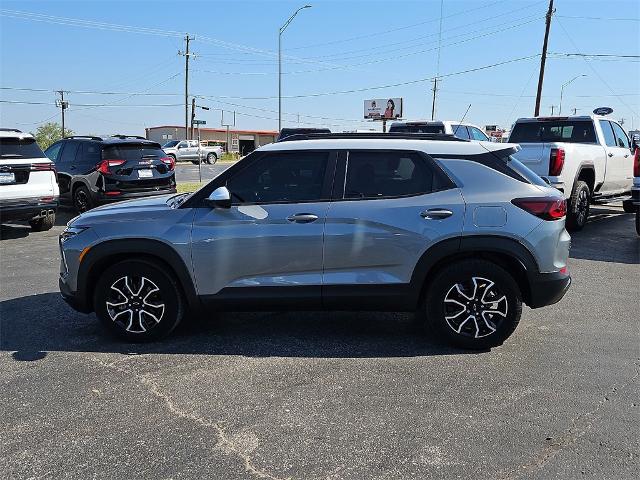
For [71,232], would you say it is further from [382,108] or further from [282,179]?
[382,108]

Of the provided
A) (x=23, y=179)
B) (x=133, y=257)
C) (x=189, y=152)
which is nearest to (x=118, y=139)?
Result: (x=23, y=179)

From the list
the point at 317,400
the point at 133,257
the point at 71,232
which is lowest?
the point at 317,400

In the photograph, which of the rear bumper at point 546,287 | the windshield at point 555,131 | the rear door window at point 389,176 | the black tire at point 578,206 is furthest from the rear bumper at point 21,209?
the black tire at point 578,206

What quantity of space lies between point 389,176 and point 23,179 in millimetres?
7398

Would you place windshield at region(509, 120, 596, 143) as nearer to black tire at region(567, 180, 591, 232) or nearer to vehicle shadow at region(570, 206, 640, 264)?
black tire at region(567, 180, 591, 232)

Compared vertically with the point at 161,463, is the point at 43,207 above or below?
above

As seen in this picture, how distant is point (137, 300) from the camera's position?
4707mm

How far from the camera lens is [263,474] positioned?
2936 mm

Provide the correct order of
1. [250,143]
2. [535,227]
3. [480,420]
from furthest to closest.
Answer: [250,143] → [535,227] → [480,420]

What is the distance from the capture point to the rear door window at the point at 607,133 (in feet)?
36.4

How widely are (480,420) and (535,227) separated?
1.71 m

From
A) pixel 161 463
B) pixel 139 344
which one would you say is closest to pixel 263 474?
pixel 161 463

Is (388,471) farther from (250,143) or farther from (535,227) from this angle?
(250,143)

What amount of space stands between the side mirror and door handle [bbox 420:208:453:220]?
1.55 meters
